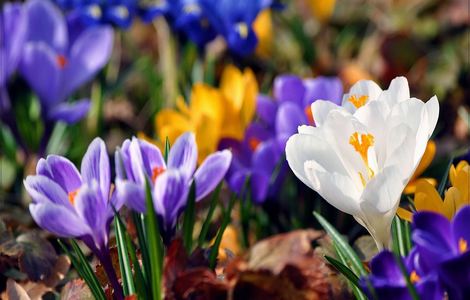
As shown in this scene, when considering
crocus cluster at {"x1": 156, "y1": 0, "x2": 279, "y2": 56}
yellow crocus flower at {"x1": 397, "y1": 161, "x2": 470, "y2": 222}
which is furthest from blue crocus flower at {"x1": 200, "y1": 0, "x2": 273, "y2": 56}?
yellow crocus flower at {"x1": 397, "y1": 161, "x2": 470, "y2": 222}

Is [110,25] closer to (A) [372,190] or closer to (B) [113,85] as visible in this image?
(B) [113,85]

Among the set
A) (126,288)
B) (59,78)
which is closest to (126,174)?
(126,288)

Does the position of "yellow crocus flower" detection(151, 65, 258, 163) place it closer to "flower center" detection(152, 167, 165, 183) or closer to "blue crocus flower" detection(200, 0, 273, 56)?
"blue crocus flower" detection(200, 0, 273, 56)

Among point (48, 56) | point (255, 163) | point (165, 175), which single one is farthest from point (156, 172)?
point (48, 56)

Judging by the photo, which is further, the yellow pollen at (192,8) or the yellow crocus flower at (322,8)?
the yellow crocus flower at (322,8)

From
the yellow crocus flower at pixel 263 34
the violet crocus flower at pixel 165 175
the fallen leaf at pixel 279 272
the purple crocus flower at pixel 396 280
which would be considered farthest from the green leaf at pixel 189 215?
the yellow crocus flower at pixel 263 34

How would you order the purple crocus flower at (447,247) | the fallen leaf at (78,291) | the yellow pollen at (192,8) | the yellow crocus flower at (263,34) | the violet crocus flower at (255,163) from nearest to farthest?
the purple crocus flower at (447,247) → the fallen leaf at (78,291) → the violet crocus flower at (255,163) → the yellow pollen at (192,8) → the yellow crocus flower at (263,34)

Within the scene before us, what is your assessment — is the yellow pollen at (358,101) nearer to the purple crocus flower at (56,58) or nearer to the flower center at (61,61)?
the purple crocus flower at (56,58)
